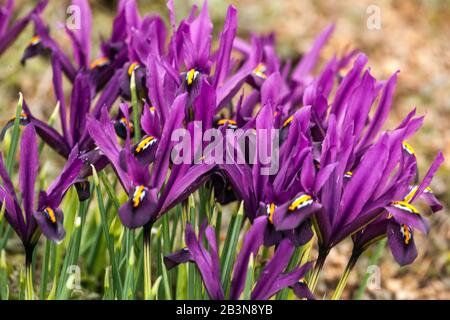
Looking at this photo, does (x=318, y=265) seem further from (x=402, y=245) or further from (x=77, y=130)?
(x=77, y=130)

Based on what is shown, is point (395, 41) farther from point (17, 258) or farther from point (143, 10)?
point (17, 258)

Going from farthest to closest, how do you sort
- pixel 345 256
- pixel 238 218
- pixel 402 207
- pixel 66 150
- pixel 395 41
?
pixel 395 41 < pixel 345 256 < pixel 66 150 < pixel 238 218 < pixel 402 207

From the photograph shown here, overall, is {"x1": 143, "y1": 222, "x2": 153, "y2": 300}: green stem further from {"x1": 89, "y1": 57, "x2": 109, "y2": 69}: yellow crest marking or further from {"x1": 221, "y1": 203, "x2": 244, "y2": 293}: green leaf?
{"x1": 89, "y1": 57, "x2": 109, "y2": 69}: yellow crest marking

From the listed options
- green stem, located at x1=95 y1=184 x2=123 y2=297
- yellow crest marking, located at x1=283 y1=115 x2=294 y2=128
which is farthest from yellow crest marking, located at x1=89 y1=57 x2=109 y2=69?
yellow crest marking, located at x1=283 y1=115 x2=294 y2=128

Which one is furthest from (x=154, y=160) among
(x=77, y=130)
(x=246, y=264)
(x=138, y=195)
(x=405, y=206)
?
(x=405, y=206)
